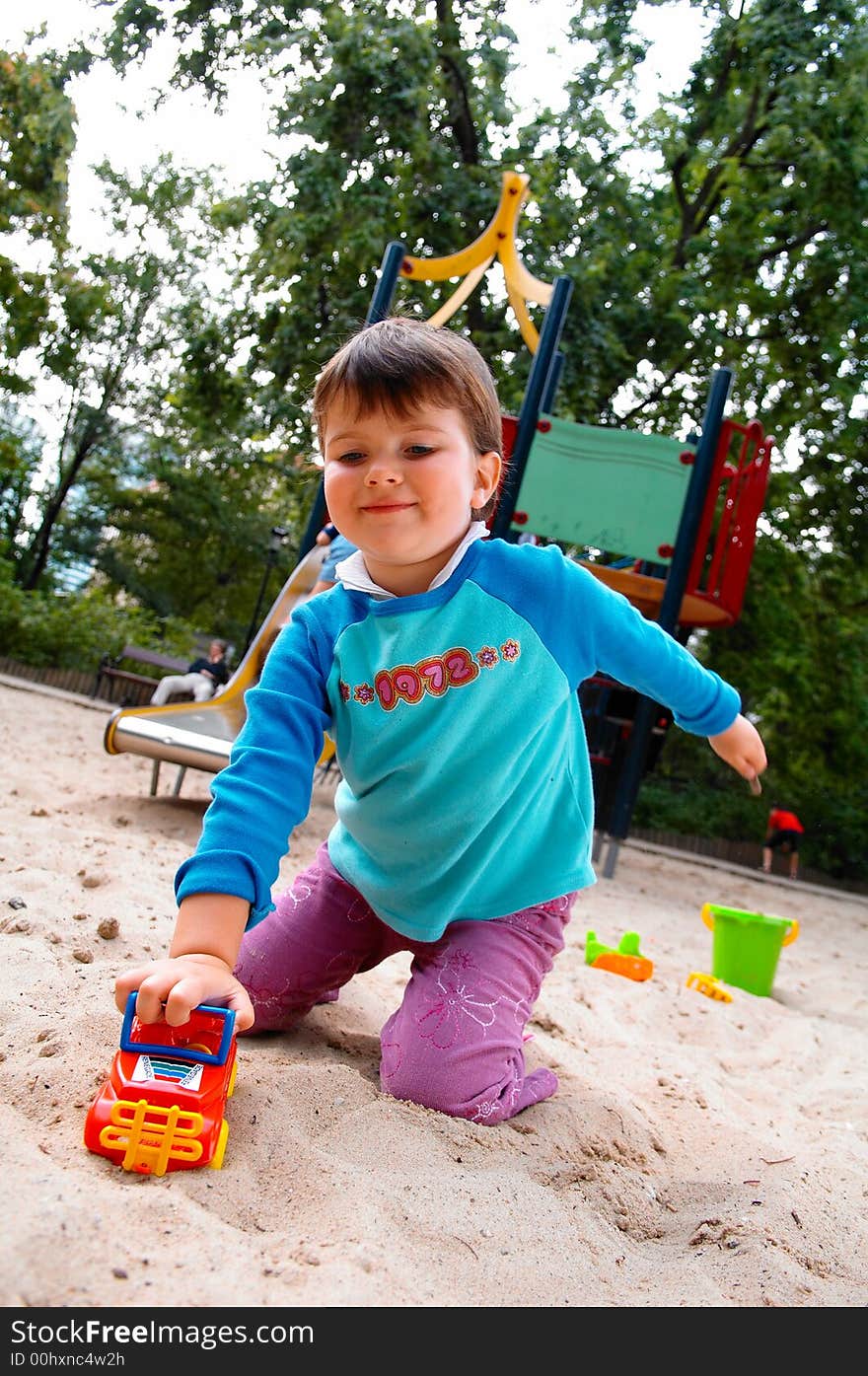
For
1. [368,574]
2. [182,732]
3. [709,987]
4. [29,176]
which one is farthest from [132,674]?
[368,574]

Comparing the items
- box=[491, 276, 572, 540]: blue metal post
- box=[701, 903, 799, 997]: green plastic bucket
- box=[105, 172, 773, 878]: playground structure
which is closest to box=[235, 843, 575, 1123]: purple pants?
box=[701, 903, 799, 997]: green plastic bucket

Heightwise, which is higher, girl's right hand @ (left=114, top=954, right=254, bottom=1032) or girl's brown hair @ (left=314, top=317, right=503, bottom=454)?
girl's brown hair @ (left=314, top=317, right=503, bottom=454)

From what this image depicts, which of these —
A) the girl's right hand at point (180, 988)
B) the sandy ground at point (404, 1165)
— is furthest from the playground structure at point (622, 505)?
the girl's right hand at point (180, 988)

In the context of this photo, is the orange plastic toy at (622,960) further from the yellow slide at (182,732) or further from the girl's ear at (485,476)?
the girl's ear at (485,476)

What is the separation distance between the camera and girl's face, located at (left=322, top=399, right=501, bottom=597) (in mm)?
1644

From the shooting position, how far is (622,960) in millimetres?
3572

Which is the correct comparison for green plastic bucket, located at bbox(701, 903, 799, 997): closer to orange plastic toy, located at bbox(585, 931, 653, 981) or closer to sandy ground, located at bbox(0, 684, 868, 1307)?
orange plastic toy, located at bbox(585, 931, 653, 981)

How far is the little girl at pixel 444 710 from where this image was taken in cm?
166

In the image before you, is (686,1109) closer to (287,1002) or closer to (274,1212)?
(287,1002)

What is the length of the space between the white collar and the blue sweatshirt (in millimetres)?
16

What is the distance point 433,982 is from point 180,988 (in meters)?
0.66

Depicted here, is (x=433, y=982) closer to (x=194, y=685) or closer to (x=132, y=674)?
(x=194, y=685)

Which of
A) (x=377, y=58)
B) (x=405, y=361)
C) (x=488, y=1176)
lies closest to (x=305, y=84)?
(x=377, y=58)

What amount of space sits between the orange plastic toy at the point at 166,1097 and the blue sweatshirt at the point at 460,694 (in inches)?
19.1
